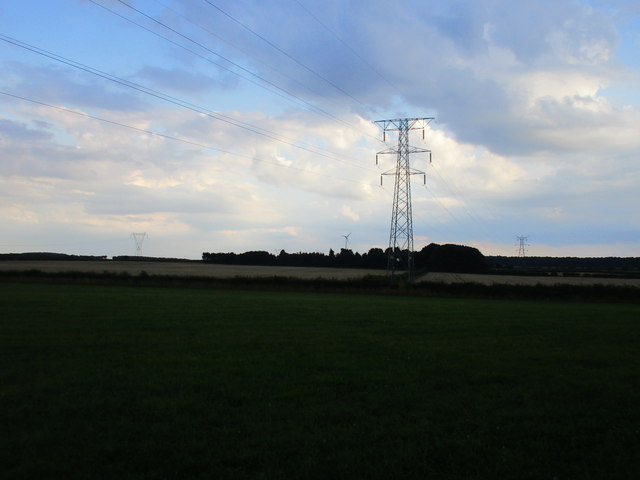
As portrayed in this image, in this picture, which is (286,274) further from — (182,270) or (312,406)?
(312,406)

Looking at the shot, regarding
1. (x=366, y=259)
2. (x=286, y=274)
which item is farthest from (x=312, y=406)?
A: (x=366, y=259)

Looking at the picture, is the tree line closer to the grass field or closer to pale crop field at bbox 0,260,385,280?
pale crop field at bbox 0,260,385,280

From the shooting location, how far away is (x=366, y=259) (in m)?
143

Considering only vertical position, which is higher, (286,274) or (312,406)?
(286,274)

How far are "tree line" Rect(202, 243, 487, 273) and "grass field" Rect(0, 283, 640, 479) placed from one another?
119 m

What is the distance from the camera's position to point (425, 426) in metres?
9.24

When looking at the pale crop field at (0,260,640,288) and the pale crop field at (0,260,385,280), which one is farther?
the pale crop field at (0,260,385,280)

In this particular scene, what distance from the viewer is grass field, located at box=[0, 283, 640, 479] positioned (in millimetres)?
7680

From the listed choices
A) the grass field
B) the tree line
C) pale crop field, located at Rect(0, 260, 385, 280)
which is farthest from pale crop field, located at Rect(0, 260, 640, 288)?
the grass field

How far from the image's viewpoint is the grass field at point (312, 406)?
768 cm

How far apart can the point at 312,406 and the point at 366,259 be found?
13292 cm

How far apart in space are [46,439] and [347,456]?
4435 mm

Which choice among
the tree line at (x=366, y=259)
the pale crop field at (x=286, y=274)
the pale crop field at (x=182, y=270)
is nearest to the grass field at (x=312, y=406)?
the pale crop field at (x=286, y=274)

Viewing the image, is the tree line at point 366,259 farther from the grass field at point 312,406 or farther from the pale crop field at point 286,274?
the grass field at point 312,406
